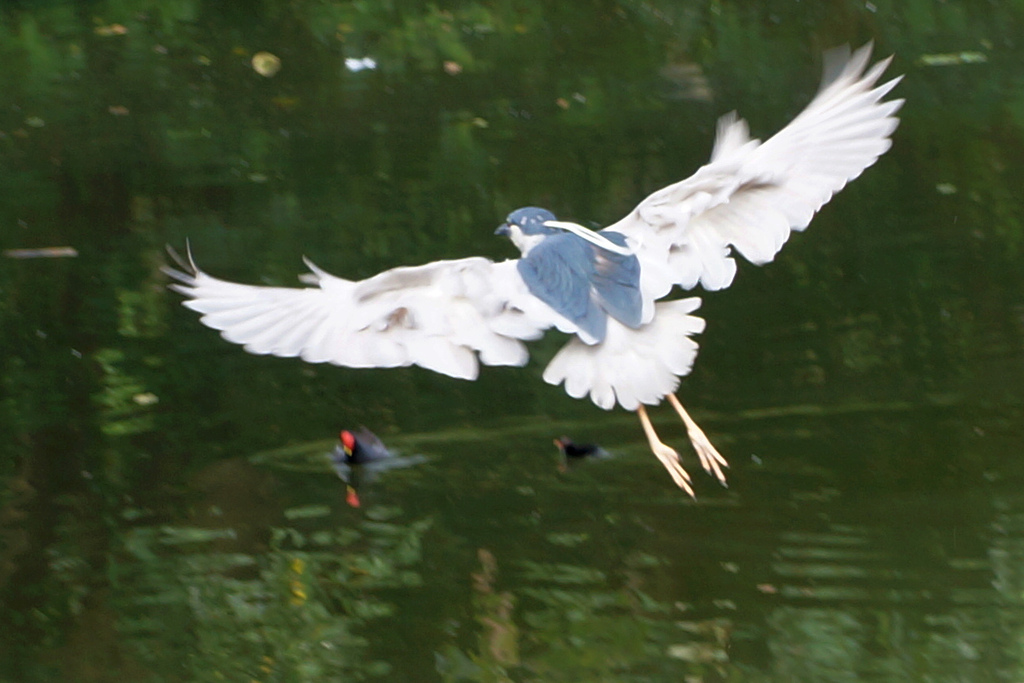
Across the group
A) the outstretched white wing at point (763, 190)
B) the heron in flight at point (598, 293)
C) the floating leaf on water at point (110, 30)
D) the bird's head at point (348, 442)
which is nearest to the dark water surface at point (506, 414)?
the bird's head at point (348, 442)

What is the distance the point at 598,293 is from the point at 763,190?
645 mm

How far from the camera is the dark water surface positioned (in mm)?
4043

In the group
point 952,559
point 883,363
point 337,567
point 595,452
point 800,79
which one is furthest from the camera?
point 800,79

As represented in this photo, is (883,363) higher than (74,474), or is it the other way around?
(883,363)

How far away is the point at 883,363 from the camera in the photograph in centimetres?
554

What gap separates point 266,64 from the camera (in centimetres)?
1101

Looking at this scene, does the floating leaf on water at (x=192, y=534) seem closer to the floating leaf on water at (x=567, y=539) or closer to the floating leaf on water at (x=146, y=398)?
the floating leaf on water at (x=567, y=539)

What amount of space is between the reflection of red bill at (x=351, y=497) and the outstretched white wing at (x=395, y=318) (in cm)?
74

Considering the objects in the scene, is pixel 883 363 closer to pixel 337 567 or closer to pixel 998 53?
pixel 337 567

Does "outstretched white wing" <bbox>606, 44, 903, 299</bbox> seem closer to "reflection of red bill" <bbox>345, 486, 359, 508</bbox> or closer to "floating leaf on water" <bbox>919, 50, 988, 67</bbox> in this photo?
"reflection of red bill" <bbox>345, 486, 359, 508</bbox>

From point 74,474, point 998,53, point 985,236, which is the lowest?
point 74,474

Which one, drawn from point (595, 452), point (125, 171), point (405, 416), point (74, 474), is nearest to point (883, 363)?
point (595, 452)

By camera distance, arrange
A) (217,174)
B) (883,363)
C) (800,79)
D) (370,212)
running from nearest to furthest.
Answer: (883,363) → (370,212) → (217,174) → (800,79)

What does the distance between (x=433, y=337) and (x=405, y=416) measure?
1394mm
